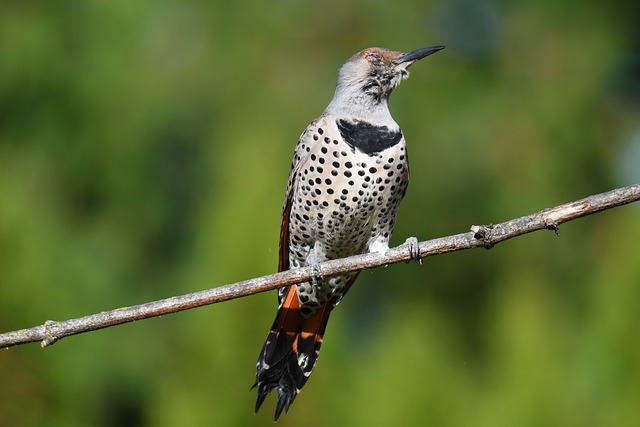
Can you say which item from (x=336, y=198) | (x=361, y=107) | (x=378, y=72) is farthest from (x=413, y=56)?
(x=336, y=198)

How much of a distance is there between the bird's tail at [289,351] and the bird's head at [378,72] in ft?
2.79

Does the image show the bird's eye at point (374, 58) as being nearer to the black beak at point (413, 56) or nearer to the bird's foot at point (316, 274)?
the black beak at point (413, 56)

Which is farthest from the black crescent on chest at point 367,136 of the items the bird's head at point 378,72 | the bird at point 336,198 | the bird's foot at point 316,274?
the bird's foot at point 316,274

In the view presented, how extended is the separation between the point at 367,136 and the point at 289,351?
0.92 m

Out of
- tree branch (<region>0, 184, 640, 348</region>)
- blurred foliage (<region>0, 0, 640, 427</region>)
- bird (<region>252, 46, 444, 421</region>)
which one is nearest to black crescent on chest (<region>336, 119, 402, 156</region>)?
bird (<region>252, 46, 444, 421</region>)

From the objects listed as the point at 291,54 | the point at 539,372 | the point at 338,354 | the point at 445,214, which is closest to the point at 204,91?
the point at 291,54

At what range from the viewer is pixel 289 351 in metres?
4.19

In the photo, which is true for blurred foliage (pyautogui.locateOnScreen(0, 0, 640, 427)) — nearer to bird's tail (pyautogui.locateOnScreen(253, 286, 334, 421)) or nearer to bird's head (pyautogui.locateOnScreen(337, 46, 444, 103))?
bird's tail (pyautogui.locateOnScreen(253, 286, 334, 421))

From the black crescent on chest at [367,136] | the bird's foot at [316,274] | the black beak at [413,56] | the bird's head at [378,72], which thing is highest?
the black beak at [413,56]

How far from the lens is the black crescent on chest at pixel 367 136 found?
397 cm

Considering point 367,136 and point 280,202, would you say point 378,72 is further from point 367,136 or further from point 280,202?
point 280,202

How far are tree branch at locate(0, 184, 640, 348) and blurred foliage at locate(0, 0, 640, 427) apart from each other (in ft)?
4.06

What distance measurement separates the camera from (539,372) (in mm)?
4383

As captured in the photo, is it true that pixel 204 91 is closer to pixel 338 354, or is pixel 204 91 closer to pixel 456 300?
pixel 456 300
